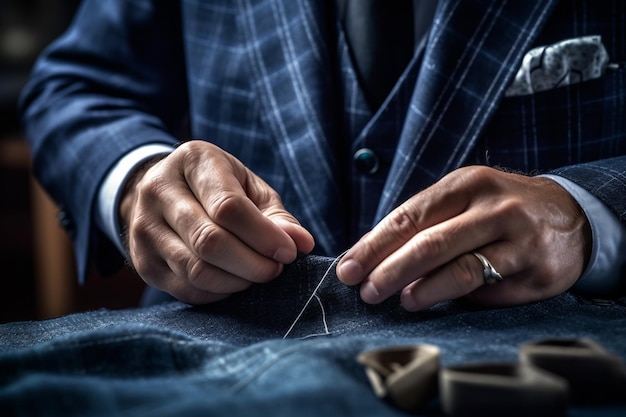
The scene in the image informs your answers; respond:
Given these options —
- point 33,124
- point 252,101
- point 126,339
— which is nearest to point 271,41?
point 252,101

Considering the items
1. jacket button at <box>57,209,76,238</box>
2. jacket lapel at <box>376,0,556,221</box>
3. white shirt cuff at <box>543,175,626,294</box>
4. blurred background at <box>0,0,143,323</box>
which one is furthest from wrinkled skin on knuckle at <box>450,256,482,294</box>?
blurred background at <box>0,0,143,323</box>

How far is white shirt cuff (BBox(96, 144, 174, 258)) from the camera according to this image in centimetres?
79

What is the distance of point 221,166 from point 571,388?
342 mm

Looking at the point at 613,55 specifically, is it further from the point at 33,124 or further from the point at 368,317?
the point at 33,124

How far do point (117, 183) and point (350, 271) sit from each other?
386 mm

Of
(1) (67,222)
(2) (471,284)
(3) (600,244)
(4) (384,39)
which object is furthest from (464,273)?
(1) (67,222)

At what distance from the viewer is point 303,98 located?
0.80m

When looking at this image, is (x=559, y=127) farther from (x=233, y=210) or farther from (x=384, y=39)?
(x=233, y=210)

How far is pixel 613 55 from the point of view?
0.73 meters

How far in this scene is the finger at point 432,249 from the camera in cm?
50

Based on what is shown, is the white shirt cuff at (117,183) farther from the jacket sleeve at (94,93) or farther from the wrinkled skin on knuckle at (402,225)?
the wrinkled skin on knuckle at (402,225)

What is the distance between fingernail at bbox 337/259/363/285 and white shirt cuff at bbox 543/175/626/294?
188 millimetres

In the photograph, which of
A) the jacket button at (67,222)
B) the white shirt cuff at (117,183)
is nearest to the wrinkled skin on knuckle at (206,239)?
the white shirt cuff at (117,183)

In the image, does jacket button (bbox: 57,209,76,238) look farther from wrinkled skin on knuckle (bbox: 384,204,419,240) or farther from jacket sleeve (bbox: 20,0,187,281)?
wrinkled skin on knuckle (bbox: 384,204,419,240)
